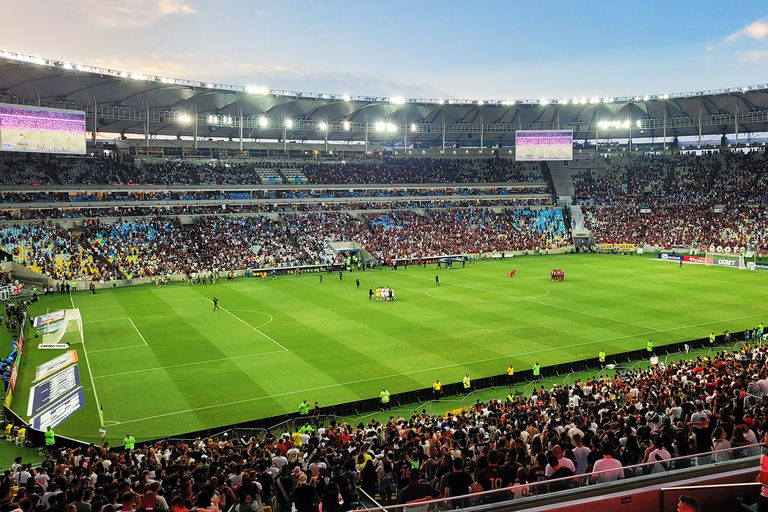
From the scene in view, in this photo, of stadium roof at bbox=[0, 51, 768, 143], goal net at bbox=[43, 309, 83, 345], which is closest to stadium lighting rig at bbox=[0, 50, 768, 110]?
stadium roof at bbox=[0, 51, 768, 143]

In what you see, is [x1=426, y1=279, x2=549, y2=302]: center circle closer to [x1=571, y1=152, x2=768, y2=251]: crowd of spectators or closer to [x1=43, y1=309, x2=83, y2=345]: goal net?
[x1=43, y1=309, x2=83, y2=345]: goal net

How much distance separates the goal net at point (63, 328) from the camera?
3200 centimetres

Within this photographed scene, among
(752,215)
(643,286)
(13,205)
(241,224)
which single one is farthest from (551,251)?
(13,205)

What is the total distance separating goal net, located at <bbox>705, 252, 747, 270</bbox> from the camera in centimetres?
5741

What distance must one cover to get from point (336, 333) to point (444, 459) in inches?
929

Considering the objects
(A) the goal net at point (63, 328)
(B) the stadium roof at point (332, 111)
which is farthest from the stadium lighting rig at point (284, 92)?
(A) the goal net at point (63, 328)

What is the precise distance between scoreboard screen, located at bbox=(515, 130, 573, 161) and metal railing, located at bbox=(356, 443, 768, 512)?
250 ft

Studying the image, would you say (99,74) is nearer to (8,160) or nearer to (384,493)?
(8,160)

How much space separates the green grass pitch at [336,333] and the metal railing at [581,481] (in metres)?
15.7

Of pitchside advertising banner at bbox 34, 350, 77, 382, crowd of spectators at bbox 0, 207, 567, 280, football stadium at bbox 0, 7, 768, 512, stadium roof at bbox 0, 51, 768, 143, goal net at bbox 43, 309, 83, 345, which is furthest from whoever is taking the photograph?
stadium roof at bbox 0, 51, 768, 143

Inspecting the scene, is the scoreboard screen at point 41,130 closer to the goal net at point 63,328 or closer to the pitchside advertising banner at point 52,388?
the goal net at point 63,328

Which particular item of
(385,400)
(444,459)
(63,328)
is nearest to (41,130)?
(63,328)

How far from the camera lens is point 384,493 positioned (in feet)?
33.3

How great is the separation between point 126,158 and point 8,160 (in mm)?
13344
